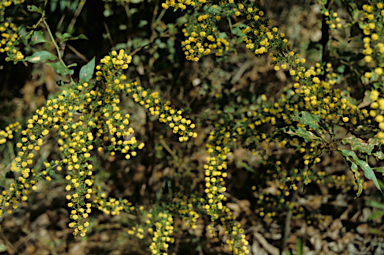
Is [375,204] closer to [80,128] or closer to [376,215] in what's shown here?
[376,215]

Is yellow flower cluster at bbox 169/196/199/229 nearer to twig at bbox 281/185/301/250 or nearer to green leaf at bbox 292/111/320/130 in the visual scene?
twig at bbox 281/185/301/250

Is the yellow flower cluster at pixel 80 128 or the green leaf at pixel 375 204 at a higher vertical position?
the yellow flower cluster at pixel 80 128

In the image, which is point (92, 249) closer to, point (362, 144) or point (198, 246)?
point (198, 246)

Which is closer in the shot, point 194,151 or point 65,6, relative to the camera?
point 65,6

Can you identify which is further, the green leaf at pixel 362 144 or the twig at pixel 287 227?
the twig at pixel 287 227

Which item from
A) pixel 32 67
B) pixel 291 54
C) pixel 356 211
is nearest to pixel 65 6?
pixel 32 67

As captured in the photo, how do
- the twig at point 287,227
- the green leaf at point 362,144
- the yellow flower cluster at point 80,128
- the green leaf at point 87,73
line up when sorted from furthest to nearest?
the twig at point 287,227, the green leaf at point 87,73, the yellow flower cluster at point 80,128, the green leaf at point 362,144

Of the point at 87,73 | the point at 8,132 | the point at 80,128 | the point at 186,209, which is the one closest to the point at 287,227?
the point at 186,209

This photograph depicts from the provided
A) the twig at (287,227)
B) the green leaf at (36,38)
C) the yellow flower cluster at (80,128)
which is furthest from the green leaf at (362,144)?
the green leaf at (36,38)

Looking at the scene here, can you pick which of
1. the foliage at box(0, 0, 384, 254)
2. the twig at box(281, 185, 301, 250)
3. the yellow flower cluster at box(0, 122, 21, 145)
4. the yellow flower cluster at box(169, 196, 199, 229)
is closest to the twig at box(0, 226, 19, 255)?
the foliage at box(0, 0, 384, 254)

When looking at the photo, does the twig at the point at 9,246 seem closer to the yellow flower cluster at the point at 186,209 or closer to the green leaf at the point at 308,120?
the yellow flower cluster at the point at 186,209

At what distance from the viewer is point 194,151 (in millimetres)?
2486

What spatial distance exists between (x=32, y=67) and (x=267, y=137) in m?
2.07

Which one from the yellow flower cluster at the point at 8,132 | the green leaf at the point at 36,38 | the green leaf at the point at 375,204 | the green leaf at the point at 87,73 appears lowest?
the green leaf at the point at 375,204
